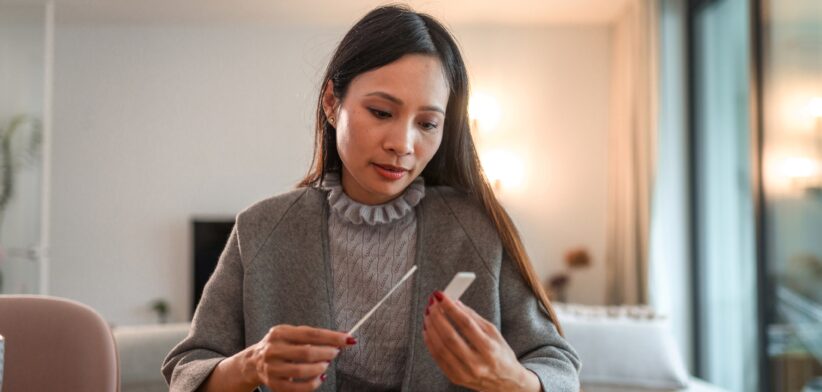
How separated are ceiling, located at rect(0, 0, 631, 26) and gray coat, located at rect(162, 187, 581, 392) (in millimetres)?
3989

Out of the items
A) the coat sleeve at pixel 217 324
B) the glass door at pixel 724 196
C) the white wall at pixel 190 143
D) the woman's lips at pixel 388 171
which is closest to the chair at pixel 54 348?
the coat sleeve at pixel 217 324

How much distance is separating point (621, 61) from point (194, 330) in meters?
4.68

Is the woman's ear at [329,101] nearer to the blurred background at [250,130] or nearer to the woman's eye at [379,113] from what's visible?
the woman's eye at [379,113]

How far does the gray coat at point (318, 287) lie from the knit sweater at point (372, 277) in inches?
0.9

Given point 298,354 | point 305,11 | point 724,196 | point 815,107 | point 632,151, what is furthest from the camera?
point 305,11

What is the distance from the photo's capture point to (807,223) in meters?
3.20

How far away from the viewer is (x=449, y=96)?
1.12 m

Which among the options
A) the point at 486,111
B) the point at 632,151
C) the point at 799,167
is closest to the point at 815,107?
the point at 799,167

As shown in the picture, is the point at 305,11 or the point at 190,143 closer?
the point at 305,11

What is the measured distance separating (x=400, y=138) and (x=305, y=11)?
459cm

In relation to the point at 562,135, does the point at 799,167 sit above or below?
below

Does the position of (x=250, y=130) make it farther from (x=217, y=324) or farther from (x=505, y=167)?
(x=217, y=324)

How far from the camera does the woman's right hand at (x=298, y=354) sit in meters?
0.82

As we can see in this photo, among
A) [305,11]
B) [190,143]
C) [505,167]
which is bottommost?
[505,167]
